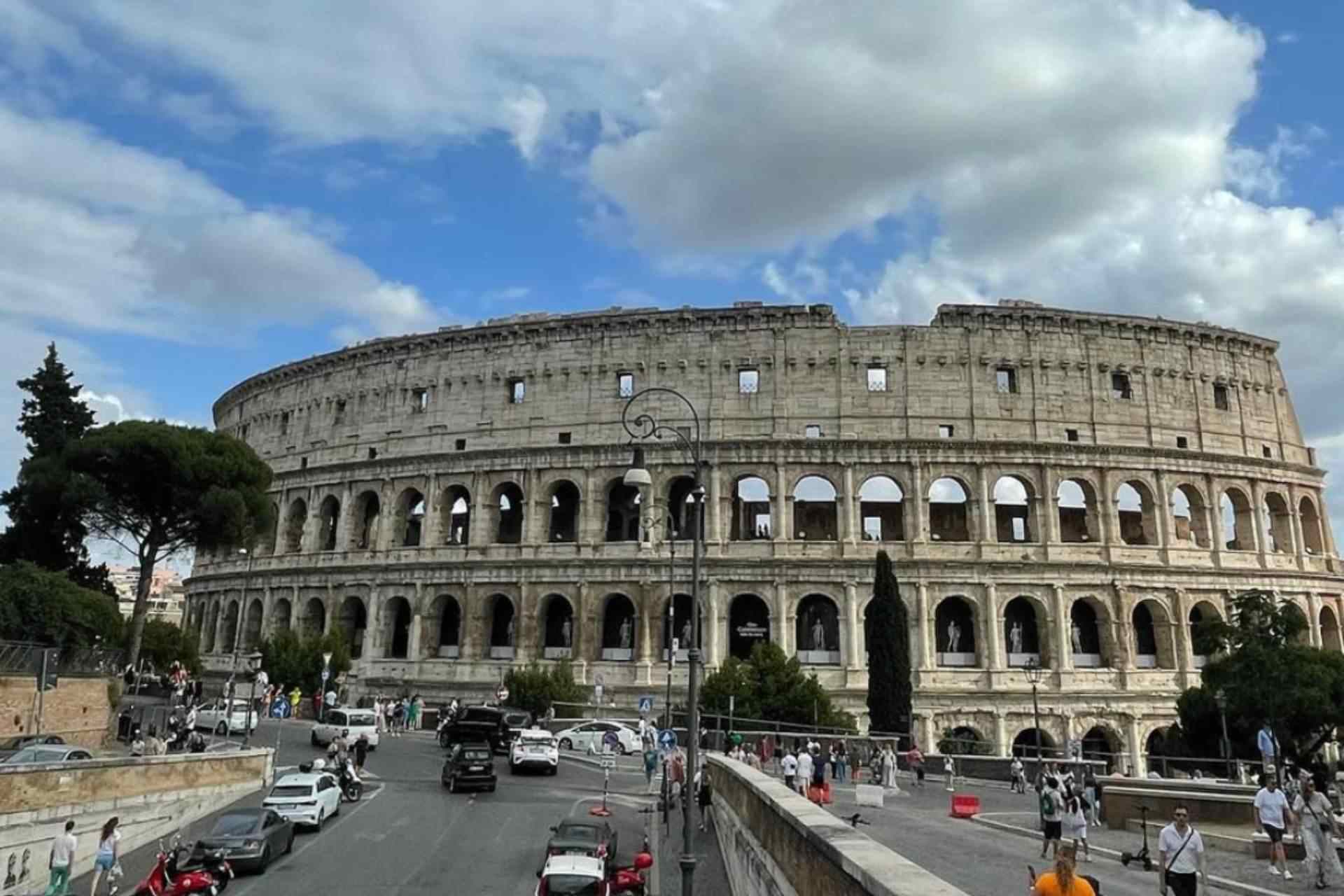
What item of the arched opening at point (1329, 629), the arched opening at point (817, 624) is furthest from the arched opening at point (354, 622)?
the arched opening at point (1329, 629)

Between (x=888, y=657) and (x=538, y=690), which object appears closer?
(x=888, y=657)

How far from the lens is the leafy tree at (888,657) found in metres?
32.0

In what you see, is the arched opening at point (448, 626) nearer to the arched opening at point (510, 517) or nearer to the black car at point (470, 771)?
the arched opening at point (510, 517)

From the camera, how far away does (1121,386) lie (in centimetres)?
4019

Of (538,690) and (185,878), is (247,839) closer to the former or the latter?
(185,878)

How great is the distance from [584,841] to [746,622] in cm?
2614

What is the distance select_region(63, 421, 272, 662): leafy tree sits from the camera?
33.8 meters

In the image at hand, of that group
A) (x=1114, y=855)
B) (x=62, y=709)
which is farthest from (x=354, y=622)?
(x=1114, y=855)

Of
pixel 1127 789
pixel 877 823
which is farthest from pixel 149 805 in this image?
pixel 1127 789

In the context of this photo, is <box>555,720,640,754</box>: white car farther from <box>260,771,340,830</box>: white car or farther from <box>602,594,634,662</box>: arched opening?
<box>260,771,340,830</box>: white car

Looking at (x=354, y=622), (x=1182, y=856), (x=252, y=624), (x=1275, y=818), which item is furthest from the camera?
(x=252, y=624)

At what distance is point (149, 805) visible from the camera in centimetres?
1958

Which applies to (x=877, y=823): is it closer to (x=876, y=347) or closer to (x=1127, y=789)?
(x=1127, y=789)

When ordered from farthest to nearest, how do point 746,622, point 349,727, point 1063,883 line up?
1. point 746,622
2. point 349,727
3. point 1063,883
